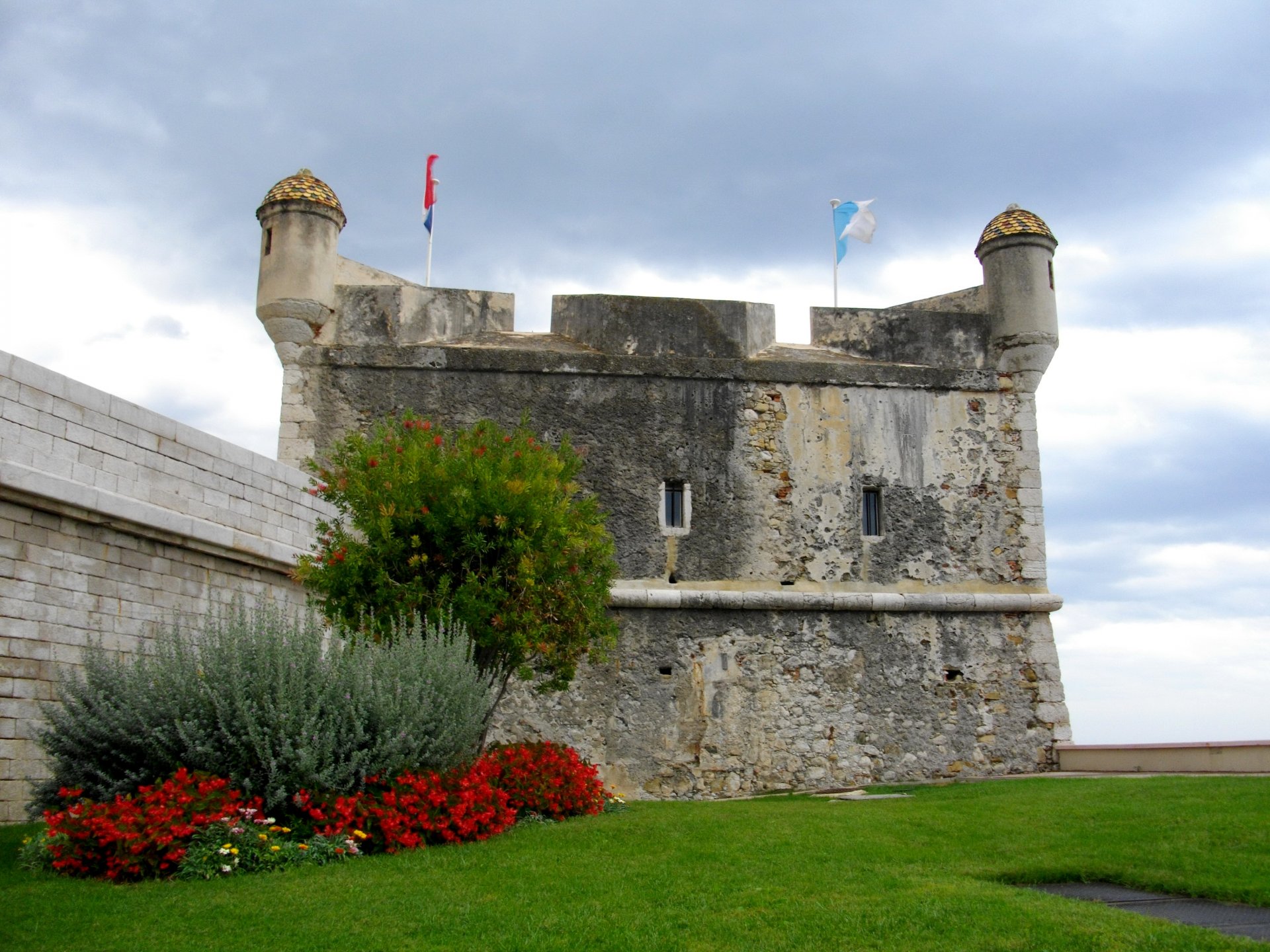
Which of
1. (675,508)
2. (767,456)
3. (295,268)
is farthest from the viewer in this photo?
(767,456)

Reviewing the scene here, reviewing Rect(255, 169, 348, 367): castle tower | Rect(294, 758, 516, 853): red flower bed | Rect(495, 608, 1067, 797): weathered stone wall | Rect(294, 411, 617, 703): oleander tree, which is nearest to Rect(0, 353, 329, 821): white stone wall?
Rect(294, 411, 617, 703): oleander tree

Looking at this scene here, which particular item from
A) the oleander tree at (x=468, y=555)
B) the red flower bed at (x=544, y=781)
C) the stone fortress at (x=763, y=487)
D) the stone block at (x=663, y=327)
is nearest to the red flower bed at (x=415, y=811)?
the red flower bed at (x=544, y=781)

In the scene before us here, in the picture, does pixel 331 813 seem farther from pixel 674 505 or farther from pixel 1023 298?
pixel 1023 298

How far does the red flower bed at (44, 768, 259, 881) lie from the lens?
6141 millimetres

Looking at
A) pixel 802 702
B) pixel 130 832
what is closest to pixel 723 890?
pixel 130 832

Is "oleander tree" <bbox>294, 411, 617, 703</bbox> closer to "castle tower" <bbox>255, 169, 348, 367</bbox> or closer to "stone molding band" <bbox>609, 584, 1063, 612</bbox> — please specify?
"stone molding band" <bbox>609, 584, 1063, 612</bbox>

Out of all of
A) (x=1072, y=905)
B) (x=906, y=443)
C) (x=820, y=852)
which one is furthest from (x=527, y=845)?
(x=906, y=443)

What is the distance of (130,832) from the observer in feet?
20.3

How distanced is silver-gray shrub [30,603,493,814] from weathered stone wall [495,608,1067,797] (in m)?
5.00

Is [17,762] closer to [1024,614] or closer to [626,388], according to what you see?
[626,388]

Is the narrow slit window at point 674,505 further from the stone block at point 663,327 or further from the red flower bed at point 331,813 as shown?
the red flower bed at point 331,813

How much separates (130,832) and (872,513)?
9.75 m

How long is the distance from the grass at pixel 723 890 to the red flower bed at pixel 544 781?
1.36 ft

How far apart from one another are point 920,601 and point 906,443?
6.63 feet
